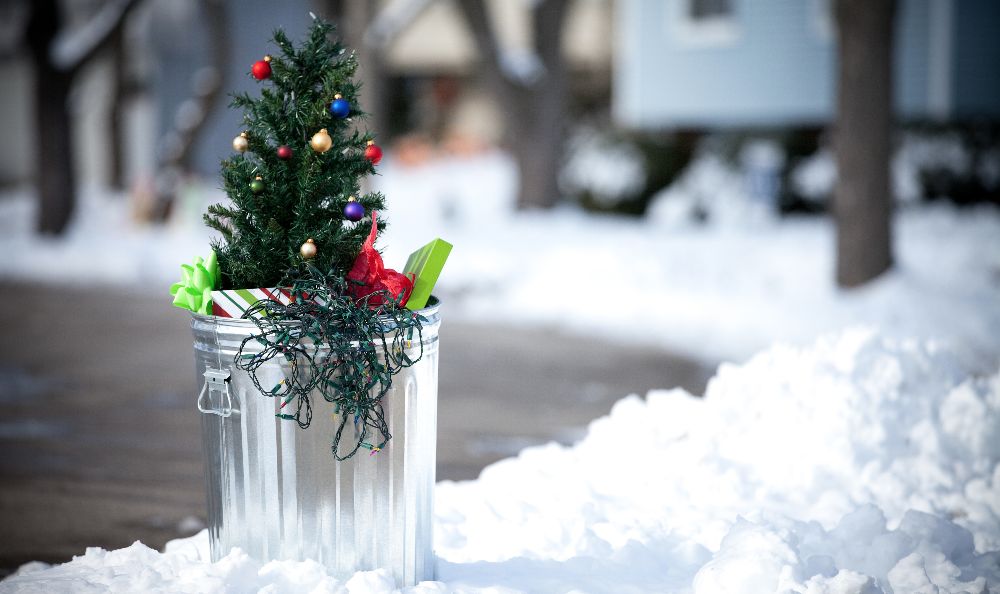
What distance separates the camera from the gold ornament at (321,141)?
3.26 m

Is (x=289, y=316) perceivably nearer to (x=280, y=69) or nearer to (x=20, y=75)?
(x=280, y=69)

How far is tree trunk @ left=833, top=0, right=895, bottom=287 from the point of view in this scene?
31.7 ft

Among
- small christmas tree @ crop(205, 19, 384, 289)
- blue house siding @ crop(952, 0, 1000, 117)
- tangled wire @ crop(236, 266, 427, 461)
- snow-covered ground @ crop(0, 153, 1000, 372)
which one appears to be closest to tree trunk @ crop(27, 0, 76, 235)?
snow-covered ground @ crop(0, 153, 1000, 372)

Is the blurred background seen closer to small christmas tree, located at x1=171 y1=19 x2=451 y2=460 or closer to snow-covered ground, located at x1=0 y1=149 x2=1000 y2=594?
snow-covered ground, located at x1=0 y1=149 x2=1000 y2=594

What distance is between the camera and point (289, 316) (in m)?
3.14

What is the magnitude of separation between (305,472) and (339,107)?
111cm

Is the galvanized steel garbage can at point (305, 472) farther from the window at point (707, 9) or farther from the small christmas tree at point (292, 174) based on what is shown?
the window at point (707, 9)

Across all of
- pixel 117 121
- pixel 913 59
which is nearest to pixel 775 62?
pixel 913 59

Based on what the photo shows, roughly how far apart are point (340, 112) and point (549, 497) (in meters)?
2.08

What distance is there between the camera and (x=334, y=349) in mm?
3123

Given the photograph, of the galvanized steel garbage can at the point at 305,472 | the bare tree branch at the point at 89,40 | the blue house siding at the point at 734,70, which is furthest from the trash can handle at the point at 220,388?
the blue house siding at the point at 734,70

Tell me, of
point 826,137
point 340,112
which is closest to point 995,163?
point 826,137

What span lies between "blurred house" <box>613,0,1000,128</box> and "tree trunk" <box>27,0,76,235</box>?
31.2 feet

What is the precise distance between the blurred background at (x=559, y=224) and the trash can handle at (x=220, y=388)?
1704 mm
